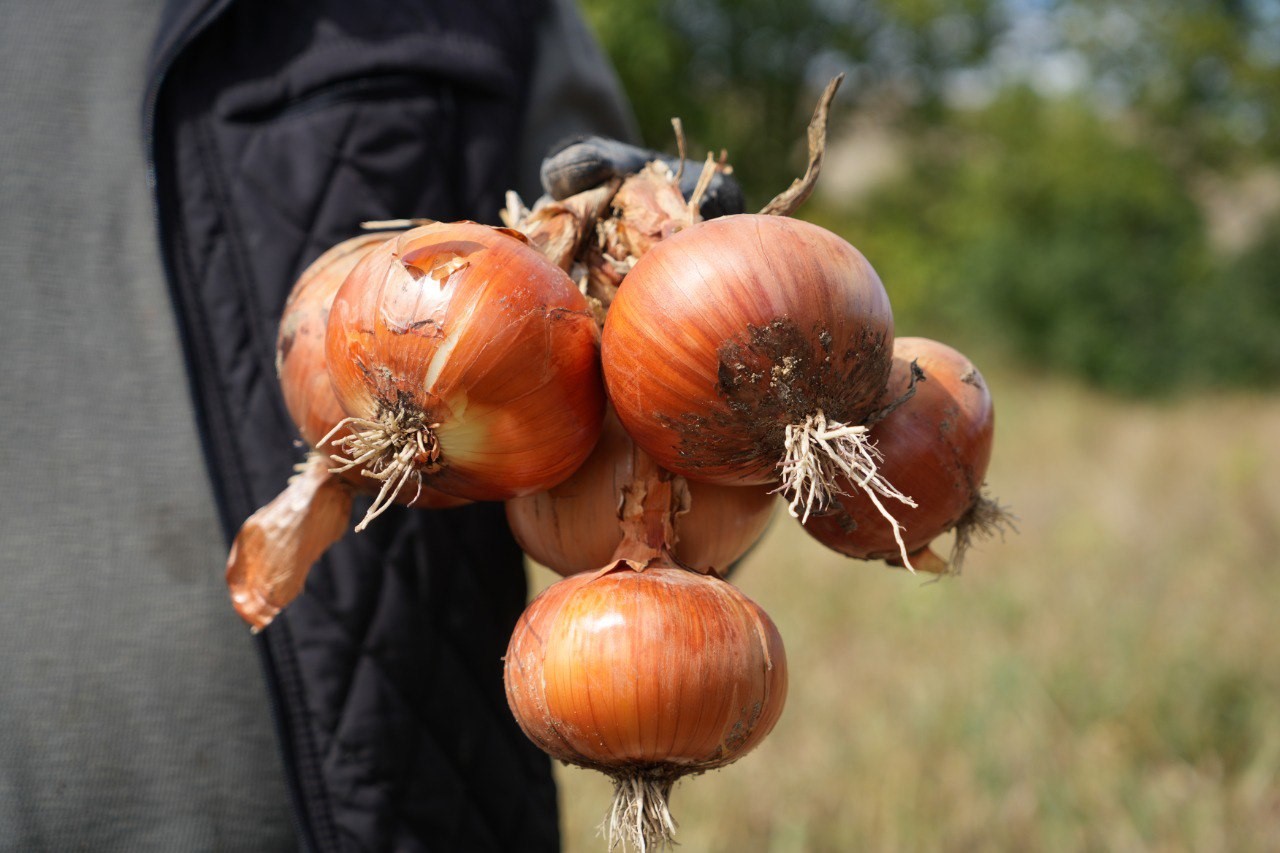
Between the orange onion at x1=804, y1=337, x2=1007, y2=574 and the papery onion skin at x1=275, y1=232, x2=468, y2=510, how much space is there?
0.31m

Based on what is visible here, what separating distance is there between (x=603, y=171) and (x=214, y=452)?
542 mm

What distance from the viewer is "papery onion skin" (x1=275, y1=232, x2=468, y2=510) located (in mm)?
791

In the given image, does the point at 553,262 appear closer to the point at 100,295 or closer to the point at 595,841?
the point at 100,295

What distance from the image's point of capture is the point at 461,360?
669 millimetres

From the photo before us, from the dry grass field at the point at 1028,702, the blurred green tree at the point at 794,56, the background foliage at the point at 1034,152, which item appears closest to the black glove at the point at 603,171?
the dry grass field at the point at 1028,702

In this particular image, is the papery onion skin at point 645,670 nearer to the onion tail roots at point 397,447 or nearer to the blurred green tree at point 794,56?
the onion tail roots at point 397,447

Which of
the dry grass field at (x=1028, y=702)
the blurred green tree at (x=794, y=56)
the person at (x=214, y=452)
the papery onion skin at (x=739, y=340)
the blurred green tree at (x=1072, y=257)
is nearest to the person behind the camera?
the papery onion skin at (x=739, y=340)

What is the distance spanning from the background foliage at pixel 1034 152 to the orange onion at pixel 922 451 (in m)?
12.2

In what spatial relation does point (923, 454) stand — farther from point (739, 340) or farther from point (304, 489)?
point (304, 489)

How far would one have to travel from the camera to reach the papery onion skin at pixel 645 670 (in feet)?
2.23

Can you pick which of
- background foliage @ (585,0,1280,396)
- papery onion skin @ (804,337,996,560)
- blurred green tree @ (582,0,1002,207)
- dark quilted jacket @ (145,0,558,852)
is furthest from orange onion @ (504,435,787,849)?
blurred green tree @ (582,0,1002,207)

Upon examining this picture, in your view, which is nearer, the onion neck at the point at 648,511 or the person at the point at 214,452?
the onion neck at the point at 648,511

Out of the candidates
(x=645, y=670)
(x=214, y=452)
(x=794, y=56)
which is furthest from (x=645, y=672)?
(x=794, y=56)

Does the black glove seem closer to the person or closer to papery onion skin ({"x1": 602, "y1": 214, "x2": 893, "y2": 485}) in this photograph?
papery onion skin ({"x1": 602, "y1": 214, "x2": 893, "y2": 485})
